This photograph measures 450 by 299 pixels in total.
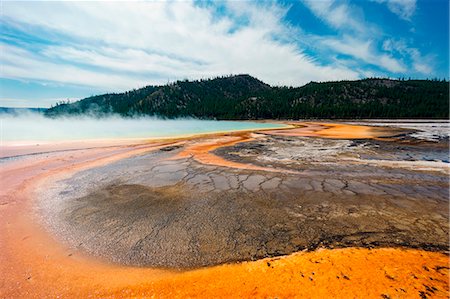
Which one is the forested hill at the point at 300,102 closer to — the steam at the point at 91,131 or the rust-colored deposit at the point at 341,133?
the steam at the point at 91,131

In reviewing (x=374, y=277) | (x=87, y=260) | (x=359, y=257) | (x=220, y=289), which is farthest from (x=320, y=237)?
(x=87, y=260)

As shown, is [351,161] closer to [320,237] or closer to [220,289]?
[320,237]

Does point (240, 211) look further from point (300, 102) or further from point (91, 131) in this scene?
point (300, 102)

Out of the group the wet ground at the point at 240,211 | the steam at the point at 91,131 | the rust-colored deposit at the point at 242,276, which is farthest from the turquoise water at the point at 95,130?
the rust-colored deposit at the point at 242,276

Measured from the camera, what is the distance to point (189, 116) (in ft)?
378

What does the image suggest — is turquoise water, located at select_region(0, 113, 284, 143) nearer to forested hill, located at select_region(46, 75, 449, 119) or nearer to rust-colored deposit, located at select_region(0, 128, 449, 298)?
rust-colored deposit, located at select_region(0, 128, 449, 298)

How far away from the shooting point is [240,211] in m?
5.77

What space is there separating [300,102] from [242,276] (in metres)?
124

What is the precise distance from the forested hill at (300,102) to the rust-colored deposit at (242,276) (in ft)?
301

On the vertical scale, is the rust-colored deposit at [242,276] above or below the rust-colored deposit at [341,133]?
below

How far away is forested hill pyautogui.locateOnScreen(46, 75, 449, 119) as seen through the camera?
3492 inches

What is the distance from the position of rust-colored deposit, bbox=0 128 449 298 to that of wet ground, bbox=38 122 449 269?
0.24m

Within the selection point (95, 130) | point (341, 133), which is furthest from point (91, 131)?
point (341, 133)

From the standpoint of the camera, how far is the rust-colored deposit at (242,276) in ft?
10.5
